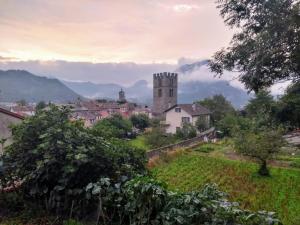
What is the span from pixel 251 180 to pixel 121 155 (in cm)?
2079

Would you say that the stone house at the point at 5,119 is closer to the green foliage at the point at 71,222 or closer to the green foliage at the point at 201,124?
the green foliage at the point at 71,222

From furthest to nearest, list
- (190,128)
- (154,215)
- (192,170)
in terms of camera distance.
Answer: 1. (190,128)
2. (192,170)
3. (154,215)

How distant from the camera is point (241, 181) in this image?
25.2m

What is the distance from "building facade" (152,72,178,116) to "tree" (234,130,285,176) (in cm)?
5750

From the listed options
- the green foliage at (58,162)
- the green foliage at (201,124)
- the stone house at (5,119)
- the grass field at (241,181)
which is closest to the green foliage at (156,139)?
the grass field at (241,181)

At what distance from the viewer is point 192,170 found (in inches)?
1118

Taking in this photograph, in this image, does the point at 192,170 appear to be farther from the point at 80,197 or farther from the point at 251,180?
the point at 80,197

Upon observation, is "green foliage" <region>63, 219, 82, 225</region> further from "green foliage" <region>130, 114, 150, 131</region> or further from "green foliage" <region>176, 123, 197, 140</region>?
"green foliage" <region>130, 114, 150, 131</region>

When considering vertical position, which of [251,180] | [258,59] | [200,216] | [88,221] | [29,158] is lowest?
[251,180]

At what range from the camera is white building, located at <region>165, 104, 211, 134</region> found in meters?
59.2

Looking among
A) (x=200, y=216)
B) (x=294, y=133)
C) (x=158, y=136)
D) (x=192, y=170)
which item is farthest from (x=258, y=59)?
(x=294, y=133)

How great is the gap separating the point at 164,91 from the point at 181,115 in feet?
87.9

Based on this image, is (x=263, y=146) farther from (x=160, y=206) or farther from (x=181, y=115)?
(x=181, y=115)

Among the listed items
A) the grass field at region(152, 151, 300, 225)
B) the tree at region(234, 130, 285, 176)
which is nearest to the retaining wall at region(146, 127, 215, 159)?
the grass field at region(152, 151, 300, 225)
